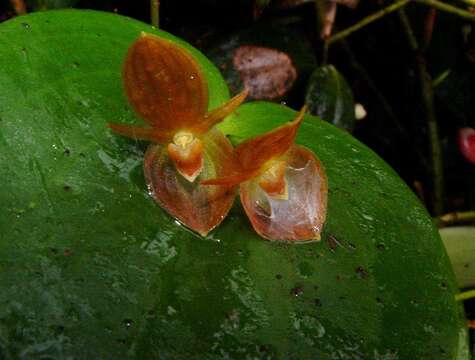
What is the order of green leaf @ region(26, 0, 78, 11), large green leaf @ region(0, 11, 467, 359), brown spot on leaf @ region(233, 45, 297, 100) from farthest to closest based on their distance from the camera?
brown spot on leaf @ region(233, 45, 297, 100) < green leaf @ region(26, 0, 78, 11) < large green leaf @ region(0, 11, 467, 359)

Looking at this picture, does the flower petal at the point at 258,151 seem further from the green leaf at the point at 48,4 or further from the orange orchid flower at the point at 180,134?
the green leaf at the point at 48,4

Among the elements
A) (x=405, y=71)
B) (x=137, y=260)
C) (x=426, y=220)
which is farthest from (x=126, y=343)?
(x=405, y=71)

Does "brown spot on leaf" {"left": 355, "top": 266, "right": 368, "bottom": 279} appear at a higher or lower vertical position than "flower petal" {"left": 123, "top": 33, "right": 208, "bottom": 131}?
lower

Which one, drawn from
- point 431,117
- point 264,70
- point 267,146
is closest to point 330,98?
point 264,70

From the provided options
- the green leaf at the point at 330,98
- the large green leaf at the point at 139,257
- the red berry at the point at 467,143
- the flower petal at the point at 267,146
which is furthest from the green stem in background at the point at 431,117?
the flower petal at the point at 267,146

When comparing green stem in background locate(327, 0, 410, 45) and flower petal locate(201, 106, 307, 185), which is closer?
flower petal locate(201, 106, 307, 185)

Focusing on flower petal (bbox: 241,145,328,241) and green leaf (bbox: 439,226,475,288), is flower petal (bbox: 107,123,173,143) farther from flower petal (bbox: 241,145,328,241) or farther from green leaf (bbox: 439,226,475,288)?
green leaf (bbox: 439,226,475,288)

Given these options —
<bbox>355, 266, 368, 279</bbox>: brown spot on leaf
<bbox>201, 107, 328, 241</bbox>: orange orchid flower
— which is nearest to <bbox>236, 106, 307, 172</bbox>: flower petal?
<bbox>201, 107, 328, 241</bbox>: orange orchid flower
